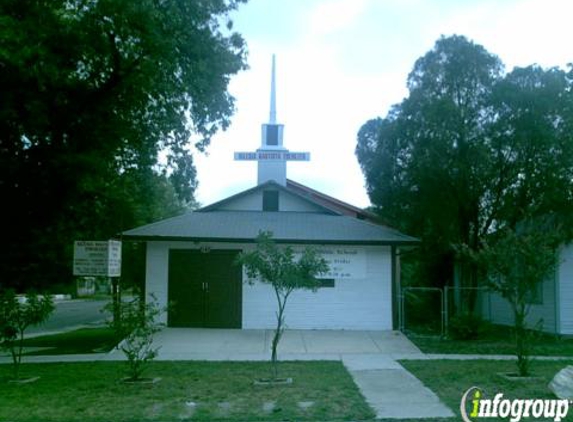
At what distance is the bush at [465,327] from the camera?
17125mm

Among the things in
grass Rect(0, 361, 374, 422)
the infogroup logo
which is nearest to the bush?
grass Rect(0, 361, 374, 422)

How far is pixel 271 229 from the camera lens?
788 inches

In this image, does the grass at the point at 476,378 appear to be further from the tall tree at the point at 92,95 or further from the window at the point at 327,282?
the tall tree at the point at 92,95

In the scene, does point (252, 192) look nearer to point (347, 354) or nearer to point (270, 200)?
point (270, 200)

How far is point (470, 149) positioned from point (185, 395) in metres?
12.6

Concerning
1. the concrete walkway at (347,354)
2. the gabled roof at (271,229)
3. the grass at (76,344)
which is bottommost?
the grass at (76,344)

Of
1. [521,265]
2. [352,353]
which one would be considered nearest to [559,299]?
[352,353]

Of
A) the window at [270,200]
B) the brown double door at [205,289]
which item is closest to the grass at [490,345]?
the brown double door at [205,289]

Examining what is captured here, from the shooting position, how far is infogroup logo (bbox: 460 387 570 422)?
27.3ft

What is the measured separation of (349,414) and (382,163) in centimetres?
1361

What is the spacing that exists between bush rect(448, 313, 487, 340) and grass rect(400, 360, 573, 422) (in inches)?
160

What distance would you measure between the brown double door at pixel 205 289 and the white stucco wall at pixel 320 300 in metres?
0.22

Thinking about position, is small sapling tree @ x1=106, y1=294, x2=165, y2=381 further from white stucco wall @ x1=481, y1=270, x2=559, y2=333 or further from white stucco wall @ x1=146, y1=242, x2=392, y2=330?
white stucco wall @ x1=481, y1=270, x2=559, y2=333

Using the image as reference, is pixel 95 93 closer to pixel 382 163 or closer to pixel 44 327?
pixel 382 163
